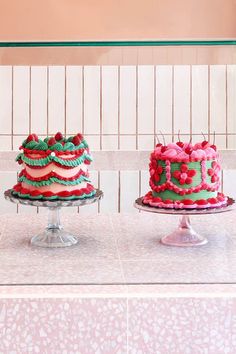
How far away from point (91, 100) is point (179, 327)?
1984 millimetres

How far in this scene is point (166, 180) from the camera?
150 centimetres

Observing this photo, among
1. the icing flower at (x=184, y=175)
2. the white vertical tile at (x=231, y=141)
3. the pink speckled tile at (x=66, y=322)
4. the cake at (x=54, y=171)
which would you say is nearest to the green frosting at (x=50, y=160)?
the cake at (x=54, y=171)

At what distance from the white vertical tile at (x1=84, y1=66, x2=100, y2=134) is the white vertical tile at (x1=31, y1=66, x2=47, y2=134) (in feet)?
0.63

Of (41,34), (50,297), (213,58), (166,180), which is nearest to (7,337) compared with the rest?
(50,297)

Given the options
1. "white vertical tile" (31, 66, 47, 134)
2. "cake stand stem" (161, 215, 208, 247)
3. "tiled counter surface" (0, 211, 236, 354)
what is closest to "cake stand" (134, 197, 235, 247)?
"cake stand stem" (161, 215, 208, 247)

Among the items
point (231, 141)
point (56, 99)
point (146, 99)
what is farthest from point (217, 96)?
point (56, 99)

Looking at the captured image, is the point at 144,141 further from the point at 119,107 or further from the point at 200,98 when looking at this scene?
the point at 200,98

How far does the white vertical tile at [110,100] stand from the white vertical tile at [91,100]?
0.09 ft

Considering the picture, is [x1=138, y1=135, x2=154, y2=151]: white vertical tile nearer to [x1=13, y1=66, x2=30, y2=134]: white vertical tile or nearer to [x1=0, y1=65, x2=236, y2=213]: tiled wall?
[x1=0, y1=65, x2=236, y2=213]: tiled wall

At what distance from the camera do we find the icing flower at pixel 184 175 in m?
1.48

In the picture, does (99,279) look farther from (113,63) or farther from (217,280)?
(113,63)

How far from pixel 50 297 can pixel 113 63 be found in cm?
197

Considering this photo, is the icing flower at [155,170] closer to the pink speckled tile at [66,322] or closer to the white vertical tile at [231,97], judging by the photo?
the pink speckled tile at [66,322]

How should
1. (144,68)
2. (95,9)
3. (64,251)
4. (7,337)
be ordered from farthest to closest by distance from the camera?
1. (144,68)
2. (95,9)
3. (64,251)
4. (7,337)
